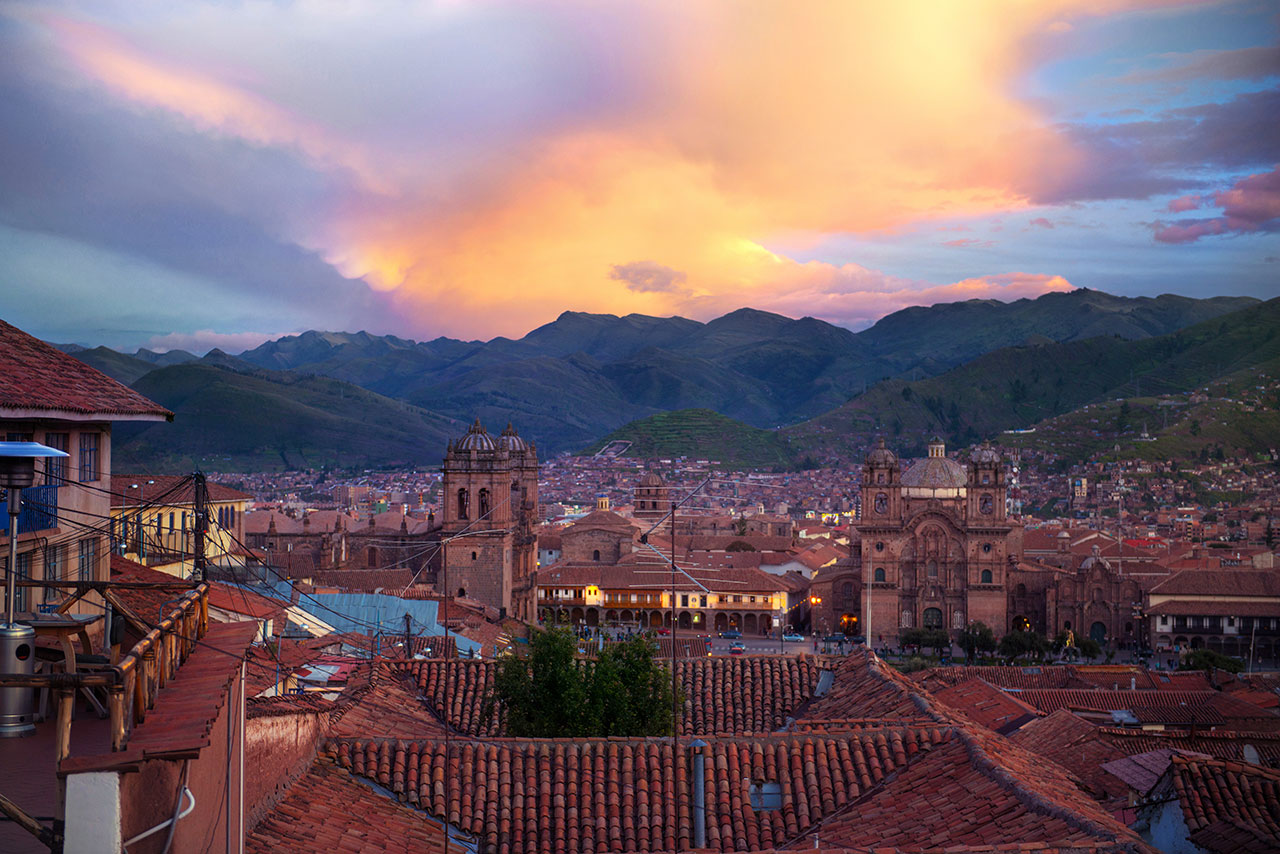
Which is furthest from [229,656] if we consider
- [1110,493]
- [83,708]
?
[1110,493]

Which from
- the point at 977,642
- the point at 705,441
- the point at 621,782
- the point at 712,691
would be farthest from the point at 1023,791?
the point at 705,441

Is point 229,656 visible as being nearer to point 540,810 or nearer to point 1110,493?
Result: point 540,810

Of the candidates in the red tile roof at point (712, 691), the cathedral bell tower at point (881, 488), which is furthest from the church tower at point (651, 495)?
the red tile roof at point (712, 691)

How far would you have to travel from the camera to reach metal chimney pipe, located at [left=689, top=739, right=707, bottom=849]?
28.1 ft

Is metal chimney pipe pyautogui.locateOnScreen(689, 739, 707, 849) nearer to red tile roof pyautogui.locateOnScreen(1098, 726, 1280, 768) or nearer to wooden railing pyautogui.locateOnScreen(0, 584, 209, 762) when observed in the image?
wooden railing pyautogui.locateOnScreen(0, 584, 209, 762)

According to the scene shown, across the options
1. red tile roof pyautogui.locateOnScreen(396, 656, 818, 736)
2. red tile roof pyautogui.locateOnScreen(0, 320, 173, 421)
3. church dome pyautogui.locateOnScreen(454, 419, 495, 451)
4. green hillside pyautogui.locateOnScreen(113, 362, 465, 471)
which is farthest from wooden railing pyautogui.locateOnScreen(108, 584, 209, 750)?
green hillside pyautogui.locateOnScreen(113, 362, 465, 471)

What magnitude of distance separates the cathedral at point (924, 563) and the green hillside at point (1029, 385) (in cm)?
8409

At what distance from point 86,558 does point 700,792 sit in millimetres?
5942

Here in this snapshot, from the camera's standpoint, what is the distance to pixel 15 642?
3.54 meters

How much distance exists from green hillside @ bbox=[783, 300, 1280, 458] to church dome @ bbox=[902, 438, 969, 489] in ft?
260

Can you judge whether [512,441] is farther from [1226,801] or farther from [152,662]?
[152,662]

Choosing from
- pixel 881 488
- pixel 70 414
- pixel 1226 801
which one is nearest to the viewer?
pixel 70 414

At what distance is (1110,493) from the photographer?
100562 mm

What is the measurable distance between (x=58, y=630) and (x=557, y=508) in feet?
361
